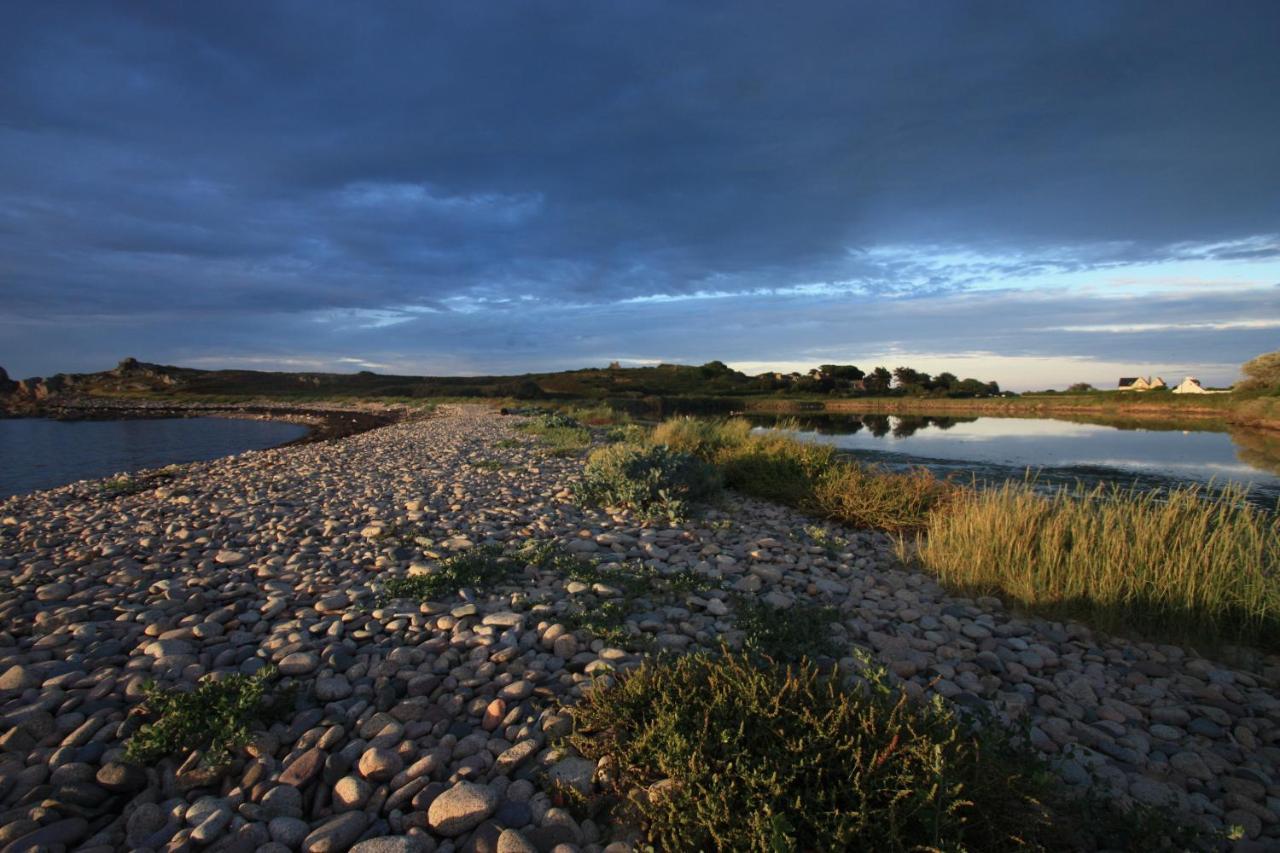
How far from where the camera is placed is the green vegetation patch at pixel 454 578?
478 cm

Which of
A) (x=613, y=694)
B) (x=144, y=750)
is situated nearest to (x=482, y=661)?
(x=613, y=694)

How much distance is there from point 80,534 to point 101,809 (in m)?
6.53

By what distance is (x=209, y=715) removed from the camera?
2969 mm

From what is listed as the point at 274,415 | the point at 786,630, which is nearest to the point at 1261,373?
the point at 786,630

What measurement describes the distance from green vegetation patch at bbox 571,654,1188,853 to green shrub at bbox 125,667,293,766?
5.57ft

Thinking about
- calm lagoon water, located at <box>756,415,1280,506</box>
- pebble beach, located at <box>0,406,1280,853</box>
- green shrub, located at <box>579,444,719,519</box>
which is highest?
green shrub, located at <box>579,444,719,519</box>

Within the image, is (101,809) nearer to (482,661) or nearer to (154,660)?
(154,660)

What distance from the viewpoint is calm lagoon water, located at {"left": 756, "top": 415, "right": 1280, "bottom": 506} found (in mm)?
13312

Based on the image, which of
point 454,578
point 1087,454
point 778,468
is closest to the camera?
point 454,578

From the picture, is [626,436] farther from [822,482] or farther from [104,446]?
[104,446]

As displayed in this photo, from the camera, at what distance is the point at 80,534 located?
7.17 meters

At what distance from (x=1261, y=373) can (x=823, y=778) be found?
46.7 meters

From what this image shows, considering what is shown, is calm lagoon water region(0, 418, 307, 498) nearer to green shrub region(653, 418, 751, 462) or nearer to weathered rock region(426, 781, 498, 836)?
green shrub region(653, 418, 751, 462)

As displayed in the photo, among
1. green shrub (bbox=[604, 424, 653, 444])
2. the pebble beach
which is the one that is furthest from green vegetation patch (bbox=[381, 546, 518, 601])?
green shrub (bbox=[604, 424, 653, 444])
